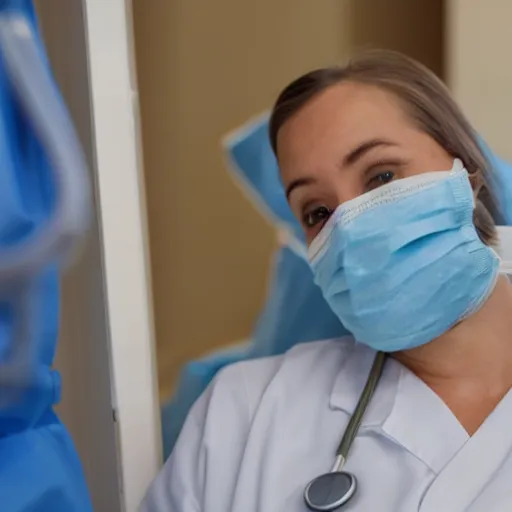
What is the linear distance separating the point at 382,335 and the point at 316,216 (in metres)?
0.22

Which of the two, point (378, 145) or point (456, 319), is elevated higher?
point (378, 145)

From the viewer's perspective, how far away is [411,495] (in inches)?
34.9

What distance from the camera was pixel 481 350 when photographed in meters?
1.02

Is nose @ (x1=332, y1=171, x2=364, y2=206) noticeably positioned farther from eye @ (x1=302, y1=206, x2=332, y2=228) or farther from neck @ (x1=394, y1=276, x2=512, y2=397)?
neck @ (x1=394, y1=276, x2=512, y2=397)

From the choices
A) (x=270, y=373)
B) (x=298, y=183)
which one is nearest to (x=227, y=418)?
(x=270, y=373)

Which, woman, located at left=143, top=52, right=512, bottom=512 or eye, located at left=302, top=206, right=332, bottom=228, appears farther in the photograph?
eye, located at left=302, top=206, right=332, bottom=228

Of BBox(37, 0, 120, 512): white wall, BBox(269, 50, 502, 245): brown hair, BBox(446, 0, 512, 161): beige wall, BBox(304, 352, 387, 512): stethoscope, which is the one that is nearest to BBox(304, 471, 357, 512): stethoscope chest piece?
BBox(304, 352, 387, 512): stethoscope

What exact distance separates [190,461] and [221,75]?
736mm

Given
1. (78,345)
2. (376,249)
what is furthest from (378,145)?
(78,345)

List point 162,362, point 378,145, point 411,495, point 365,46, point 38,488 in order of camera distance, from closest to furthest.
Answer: point 38,488
point 411,495
point 378,145
point 162,362
point 365,46

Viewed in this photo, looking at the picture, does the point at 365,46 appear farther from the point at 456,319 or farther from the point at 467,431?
the point at 467,431

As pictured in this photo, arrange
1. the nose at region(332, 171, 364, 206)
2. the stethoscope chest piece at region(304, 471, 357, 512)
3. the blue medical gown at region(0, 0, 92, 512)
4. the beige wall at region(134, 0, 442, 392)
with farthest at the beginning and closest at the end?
1. the beige wall at region(134, 0, 442, 392)
2. the nose at region(332, 171, 364, 206)
3. the stethoscope chest piece at region(304, 471, 357, 512)
4. the blue medical gown at region(0, 0, 92, 512)

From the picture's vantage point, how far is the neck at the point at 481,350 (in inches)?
39.6

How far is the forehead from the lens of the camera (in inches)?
40.6
